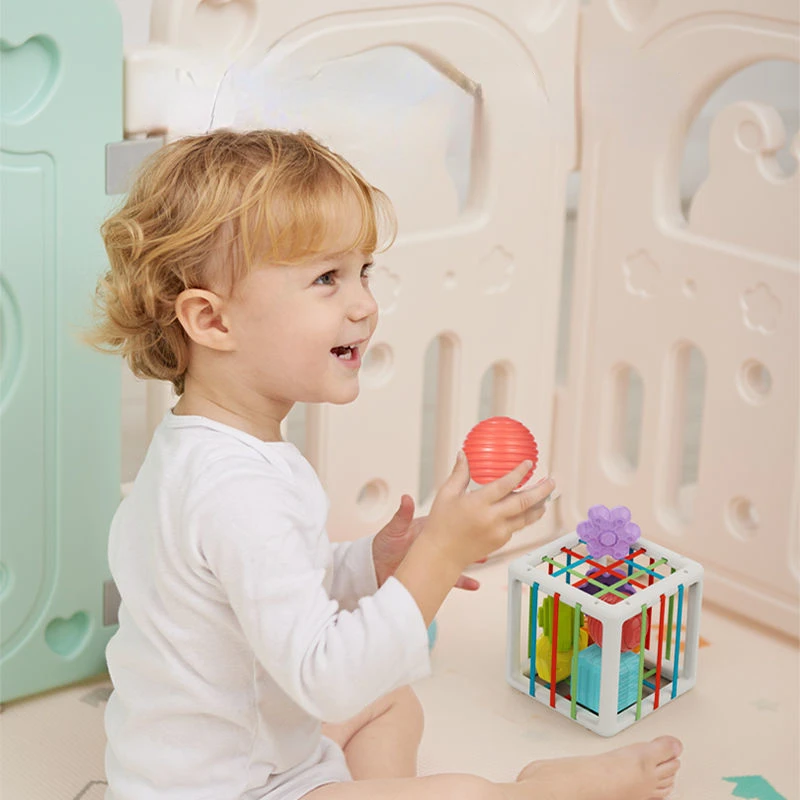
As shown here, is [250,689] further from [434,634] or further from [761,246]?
[761,246]

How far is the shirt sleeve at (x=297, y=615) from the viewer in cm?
80

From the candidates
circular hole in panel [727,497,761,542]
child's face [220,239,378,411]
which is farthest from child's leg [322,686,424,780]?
circular hole in panel [727,497,761,542]

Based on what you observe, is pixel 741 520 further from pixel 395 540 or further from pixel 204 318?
pixel 204 318

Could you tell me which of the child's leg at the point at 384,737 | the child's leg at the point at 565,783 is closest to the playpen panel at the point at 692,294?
the child's leg at the point at 565,783

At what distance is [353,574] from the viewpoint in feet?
3.26

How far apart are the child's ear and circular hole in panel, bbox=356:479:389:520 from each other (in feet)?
1.62

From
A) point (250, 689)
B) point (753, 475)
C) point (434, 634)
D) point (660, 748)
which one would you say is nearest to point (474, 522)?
point (250, 689)

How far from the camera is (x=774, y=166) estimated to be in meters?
1.28

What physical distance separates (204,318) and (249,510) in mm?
140

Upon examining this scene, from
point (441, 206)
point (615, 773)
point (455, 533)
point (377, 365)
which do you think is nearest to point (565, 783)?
point (615, 773)

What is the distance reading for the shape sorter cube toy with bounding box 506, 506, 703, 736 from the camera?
3.72 ft

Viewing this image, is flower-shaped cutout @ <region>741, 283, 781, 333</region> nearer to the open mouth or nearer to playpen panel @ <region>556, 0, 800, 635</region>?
playpen panel @ <region>556, 0, 800, 635</region>

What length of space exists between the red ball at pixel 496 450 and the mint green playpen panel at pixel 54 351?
1.18ft

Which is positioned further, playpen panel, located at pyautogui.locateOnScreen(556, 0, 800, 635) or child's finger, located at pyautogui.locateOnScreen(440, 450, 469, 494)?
playpen panel, located at pyautogui.locateOnScreen(556, 0, 800, 635)
